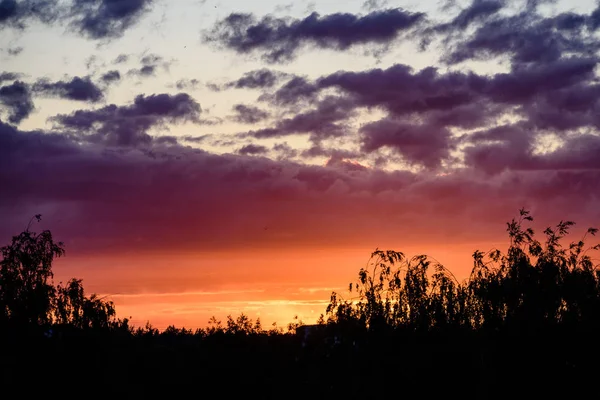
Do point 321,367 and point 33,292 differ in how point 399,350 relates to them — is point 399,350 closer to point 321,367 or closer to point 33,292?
point 321,367

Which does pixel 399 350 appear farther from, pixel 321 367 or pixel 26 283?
pixel 26 283

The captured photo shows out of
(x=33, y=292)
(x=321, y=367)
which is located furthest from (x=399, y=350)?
(x=33, y=292)

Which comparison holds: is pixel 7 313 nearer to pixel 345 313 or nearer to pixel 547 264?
pixel 345 313

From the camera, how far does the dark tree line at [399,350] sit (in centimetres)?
2681

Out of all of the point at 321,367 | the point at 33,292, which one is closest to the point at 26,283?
the point at 33,292

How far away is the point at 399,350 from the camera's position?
28.1 m

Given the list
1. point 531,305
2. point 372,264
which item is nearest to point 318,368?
point 372,264

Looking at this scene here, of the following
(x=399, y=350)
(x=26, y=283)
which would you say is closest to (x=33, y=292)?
(x=26, y=283)

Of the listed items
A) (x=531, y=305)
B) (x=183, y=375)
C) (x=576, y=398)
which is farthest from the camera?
(x=183, y=375)

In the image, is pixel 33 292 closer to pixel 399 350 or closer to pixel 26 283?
pixel 26 283

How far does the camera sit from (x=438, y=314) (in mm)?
29250

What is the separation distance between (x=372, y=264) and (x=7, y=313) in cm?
1733

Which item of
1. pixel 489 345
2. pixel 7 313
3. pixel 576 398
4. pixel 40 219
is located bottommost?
pixel 576 398

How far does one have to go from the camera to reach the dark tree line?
26812 mm
